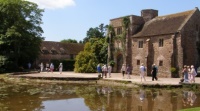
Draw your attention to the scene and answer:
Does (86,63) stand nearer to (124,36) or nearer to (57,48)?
(124,36)

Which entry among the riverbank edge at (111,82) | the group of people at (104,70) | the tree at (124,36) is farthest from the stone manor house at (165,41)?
the riverbank edge at (111,82)

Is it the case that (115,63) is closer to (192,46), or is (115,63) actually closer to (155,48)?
(155,48)

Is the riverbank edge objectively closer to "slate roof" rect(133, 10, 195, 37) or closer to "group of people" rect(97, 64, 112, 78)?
"group of people" rect(97, 64, 112, 78)

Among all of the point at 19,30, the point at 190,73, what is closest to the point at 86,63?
the point at 19,30

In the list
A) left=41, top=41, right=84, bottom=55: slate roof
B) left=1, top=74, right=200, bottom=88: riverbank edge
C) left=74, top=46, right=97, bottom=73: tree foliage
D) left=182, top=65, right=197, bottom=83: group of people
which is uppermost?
left=41, top=41, right=84, bottom=55: slate roof

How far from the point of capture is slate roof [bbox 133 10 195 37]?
39219 millimetres

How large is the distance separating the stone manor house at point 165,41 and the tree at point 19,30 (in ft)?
57.4

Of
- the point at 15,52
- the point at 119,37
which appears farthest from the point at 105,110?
the point at 15,52

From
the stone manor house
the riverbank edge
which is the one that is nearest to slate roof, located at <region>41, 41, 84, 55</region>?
the stone manor house

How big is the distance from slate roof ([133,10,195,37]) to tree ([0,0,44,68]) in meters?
20.0

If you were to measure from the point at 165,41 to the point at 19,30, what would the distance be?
25.8m

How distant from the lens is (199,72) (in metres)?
37.3

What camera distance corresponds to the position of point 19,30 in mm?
49500

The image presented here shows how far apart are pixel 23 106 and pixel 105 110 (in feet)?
15.3
